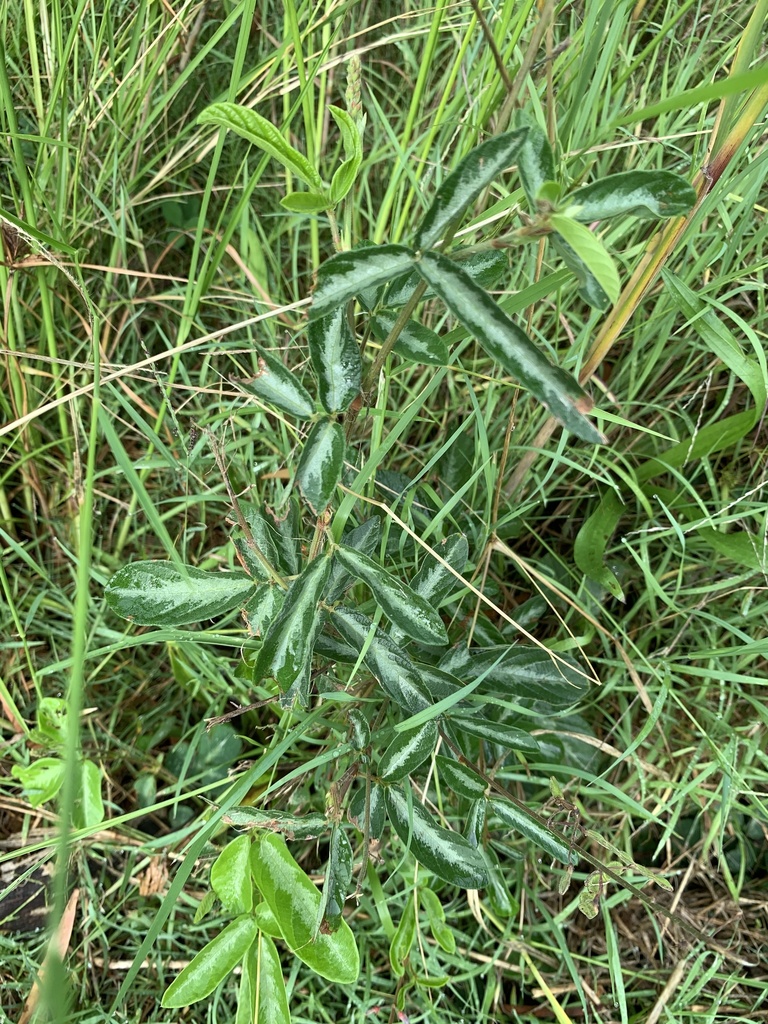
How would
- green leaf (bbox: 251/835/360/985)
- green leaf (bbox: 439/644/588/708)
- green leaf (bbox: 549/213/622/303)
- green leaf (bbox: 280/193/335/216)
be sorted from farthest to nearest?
1. green leaf (bbox: 439/644/588/708)
2. green leaf (bbox: 251/835/360/985)
3. green leaf (bbox: 280/193/335/216)
4. green leaf (bbox: 549/213/622/303)

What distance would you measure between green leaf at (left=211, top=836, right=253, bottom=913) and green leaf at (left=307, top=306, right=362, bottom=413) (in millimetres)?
534

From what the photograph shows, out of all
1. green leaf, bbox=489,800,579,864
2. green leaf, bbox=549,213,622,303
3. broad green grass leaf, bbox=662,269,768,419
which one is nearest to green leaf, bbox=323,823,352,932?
green leaf, bbox=489,800,579,864

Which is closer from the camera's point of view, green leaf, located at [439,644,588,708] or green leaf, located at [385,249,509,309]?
green leaf, located at [385,249,509,309]

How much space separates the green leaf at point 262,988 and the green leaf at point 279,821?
0.14 meters

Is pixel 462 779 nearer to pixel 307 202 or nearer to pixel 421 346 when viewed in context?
pixel 421 346

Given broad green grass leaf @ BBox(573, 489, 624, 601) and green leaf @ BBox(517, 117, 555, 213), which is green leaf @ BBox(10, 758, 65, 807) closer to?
broad green grass leaf @ BBox(573, 489, 624, 601)

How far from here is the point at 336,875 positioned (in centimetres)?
80

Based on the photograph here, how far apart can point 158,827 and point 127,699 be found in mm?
226

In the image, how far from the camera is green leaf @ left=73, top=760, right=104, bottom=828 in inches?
43.3

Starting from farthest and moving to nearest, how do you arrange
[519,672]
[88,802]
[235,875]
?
[88,802], [519,672], [235,875]

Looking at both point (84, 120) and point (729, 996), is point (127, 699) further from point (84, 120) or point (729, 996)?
point (729, 996)

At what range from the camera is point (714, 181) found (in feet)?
2.46

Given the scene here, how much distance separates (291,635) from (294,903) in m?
0.35

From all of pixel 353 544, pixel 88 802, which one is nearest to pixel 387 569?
pixel 353 544
